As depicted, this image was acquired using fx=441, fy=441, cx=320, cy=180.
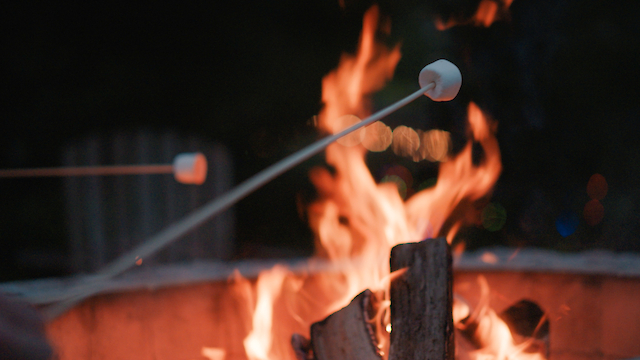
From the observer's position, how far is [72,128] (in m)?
5.10

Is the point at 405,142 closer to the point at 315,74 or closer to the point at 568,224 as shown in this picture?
the point at 315,74

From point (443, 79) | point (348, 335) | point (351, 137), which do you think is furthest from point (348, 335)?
point (351, 137)

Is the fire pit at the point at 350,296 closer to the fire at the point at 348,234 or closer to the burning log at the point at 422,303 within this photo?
the fire at the point at 348,234

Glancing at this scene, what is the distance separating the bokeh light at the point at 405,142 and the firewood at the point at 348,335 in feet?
16.1

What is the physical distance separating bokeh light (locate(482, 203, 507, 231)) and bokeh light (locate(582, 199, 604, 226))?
1.09 m

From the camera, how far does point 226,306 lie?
232 centimetres

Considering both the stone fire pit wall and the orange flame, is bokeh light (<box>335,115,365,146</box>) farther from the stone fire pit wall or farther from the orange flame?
the stone fire pit wall

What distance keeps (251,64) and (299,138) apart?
1.12m

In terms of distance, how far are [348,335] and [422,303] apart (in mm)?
372

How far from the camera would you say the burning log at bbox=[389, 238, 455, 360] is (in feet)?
4.81

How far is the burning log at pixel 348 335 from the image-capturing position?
1685 millimetres

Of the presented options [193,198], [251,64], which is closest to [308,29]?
[251,64]

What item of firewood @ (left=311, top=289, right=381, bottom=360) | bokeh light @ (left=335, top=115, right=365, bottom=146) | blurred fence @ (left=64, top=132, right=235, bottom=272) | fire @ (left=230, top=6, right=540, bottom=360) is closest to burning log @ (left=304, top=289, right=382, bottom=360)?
firewood @ (left=311, top=289, right=381, bottom=360)

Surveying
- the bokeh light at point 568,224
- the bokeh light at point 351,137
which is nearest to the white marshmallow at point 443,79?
the bokeh light at point 351,137
